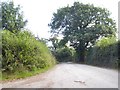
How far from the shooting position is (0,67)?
1470 centimetres

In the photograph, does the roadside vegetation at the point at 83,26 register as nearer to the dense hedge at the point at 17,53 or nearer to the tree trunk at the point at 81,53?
the tree trunk at the point at 81,53

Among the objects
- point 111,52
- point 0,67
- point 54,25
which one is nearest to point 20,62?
point 0,67

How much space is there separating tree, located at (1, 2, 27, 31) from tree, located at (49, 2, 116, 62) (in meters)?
17.7

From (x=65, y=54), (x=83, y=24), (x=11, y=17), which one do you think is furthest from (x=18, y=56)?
(x=65, y=54)

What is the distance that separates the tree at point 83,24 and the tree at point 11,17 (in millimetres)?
17736

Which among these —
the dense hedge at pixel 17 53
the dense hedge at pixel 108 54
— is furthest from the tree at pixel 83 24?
the dense hedge at pixel 17 53

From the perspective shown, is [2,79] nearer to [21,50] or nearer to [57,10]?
[21,50]

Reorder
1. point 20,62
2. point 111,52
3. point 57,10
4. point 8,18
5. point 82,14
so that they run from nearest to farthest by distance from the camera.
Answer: point 20,62
point 111,52
point 8,18
point 82,14
point 57,10

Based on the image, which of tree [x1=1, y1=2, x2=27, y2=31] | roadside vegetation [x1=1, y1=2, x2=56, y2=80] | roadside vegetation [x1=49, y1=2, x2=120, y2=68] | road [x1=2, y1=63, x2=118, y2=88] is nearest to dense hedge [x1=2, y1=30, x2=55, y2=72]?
roadside vegetation [x1=1, y1=2, x2=56, y2=80]

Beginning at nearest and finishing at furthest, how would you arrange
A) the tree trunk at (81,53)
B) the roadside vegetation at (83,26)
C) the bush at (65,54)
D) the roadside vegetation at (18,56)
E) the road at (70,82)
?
the road at (70,82), the roadside vegetation at (18,56), the roadside vegetation at (83,26), the tree trunk at (81,53), the bush at (65,54)

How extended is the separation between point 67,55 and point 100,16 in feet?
101

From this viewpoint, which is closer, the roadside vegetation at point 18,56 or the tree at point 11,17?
the roadside vegetation at point 18,56

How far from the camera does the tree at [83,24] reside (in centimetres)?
4716

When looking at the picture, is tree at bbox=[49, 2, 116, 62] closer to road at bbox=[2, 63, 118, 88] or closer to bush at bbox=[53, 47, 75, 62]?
bush at bbox=[53, 47, 75, 62]
